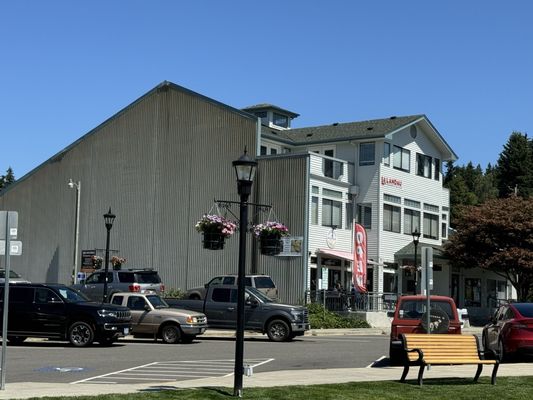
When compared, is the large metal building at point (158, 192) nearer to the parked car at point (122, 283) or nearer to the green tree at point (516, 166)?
the parked car at point (122, 283)

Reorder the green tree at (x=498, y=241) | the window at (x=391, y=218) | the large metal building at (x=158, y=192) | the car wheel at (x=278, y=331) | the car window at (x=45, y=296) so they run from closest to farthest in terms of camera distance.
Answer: the car window at (x=45, y=296), the car wheel at (x=278, y=331), the large metal building at (x=158, y=192), the green tree at (x=498, y=241), the window at (x=391, y=218)

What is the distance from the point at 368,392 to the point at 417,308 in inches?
291

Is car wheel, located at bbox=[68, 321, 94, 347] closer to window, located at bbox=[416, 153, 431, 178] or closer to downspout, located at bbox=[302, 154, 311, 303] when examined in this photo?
downspout, located at bbox=[302, 154, 311, 303]

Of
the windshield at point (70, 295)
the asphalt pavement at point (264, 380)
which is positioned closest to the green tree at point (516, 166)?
the windshield at point (70, 295)

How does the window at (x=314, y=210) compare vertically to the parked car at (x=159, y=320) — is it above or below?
above

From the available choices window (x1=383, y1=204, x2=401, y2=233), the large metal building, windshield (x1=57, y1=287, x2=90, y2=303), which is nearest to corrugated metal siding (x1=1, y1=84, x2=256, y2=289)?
the large metal building

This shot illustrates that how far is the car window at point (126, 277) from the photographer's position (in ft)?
126

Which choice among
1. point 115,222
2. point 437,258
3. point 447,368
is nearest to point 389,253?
point 437,258

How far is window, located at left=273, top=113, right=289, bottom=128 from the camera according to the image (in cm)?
5738

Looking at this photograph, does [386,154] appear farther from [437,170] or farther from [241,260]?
[241,260]

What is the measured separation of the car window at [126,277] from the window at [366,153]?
649 inches

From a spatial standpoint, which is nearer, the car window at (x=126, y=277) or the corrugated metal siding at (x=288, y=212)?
the car window at (x=126, y=277)

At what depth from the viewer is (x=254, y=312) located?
96.7 ft

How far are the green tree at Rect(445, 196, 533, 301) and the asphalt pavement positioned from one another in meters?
28.3
